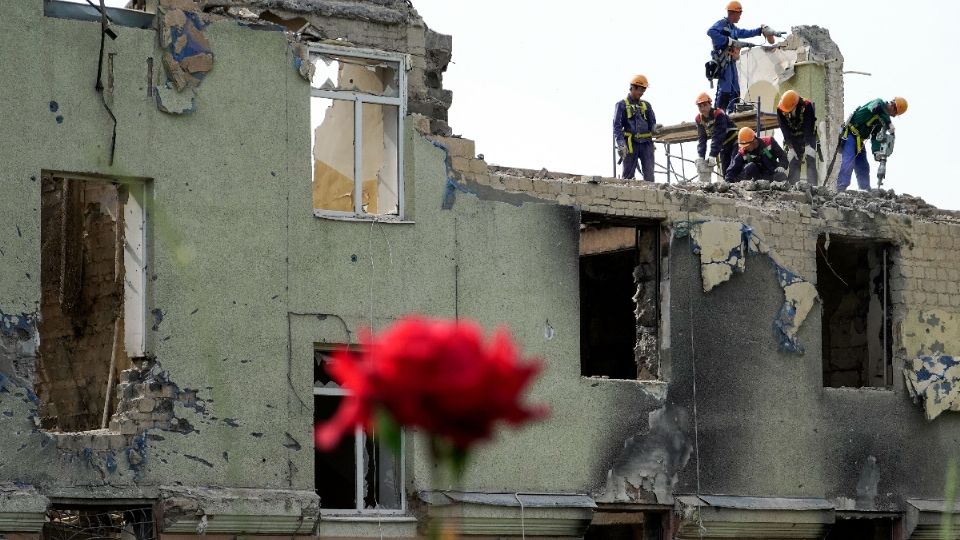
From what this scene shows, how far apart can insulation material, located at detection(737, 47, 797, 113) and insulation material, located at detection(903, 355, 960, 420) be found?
8.72 m

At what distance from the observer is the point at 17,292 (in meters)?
15.8

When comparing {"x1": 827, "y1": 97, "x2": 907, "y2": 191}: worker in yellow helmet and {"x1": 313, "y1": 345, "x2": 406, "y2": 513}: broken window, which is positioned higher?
{"x1": 827, "y1": 97, "x2": 907, "y2": 191}: worker in yellow helmet

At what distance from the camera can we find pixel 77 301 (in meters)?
19.5

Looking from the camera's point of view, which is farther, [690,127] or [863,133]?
[690,127]

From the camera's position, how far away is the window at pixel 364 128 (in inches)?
687

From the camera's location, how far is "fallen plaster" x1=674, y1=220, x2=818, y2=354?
1934 cm

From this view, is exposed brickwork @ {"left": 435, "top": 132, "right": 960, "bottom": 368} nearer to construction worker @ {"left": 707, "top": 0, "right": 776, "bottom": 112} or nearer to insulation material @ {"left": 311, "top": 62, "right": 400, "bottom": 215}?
insulation material @ {"left": 311, "top": 62, "right": 400, "bottom": 215}

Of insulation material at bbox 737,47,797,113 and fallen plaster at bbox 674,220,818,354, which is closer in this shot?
fallen plaster at bbox 674,220,818,354

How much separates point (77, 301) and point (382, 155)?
12.3 ft

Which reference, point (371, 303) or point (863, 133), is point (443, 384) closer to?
point (371, 303)

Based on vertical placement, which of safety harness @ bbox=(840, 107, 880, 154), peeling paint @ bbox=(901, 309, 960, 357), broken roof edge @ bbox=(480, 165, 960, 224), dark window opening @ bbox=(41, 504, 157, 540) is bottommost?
dark window opening @ bbox=(41, 504, 157, 540)

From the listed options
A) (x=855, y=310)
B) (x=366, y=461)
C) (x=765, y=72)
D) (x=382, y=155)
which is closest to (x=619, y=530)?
(x=855, y=310)

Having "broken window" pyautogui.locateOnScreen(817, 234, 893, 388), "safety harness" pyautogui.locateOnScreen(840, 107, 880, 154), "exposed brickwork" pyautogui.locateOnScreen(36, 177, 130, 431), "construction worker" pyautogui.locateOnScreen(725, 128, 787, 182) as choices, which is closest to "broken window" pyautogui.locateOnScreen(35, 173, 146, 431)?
"exposed brickwork" pyautogui.locateOnScreen(36, 177, 130, 431)

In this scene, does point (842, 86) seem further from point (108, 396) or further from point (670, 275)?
point (108, 396)
